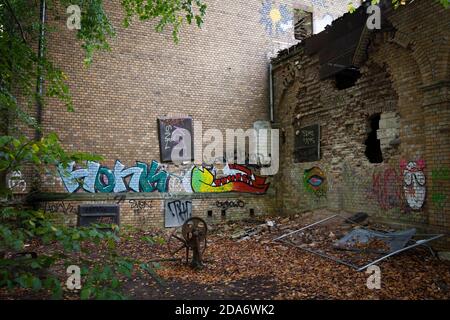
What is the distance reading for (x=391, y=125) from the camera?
28.7ft

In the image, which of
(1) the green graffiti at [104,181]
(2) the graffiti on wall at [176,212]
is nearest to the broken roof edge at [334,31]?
(2) the graffiti on wall at [176,212]

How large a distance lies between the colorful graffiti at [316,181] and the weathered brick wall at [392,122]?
10 cm

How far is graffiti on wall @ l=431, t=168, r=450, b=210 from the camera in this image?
7.16 m

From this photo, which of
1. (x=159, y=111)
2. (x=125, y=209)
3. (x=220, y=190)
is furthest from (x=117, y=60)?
(x=220, y=190)

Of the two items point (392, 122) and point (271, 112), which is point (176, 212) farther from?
point (392, 122)

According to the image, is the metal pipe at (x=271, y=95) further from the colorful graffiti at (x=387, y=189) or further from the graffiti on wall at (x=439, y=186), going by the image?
the graffiti on wall at (x=439, y=186)

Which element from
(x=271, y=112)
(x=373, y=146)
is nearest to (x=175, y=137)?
(x=271, y=112)

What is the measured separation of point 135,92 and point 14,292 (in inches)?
299

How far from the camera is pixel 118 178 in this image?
35.7ft

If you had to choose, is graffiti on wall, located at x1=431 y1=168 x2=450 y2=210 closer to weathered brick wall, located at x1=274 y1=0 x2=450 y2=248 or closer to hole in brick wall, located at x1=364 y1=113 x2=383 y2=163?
weathered brick wall, located at x1=274 y1=0 x2=450 y2=248

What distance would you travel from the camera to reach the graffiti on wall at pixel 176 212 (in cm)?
1141

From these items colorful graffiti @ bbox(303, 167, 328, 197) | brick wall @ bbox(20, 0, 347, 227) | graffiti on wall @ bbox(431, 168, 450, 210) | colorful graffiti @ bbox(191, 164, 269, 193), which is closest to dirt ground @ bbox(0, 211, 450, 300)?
graffiti on wall @ bbox(431, 168, 450, 210)

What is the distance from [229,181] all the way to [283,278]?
Answer: 255 inches

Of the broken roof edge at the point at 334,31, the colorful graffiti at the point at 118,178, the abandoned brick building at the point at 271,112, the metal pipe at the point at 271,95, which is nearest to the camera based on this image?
the abandoned brick building at the point at 271,112
